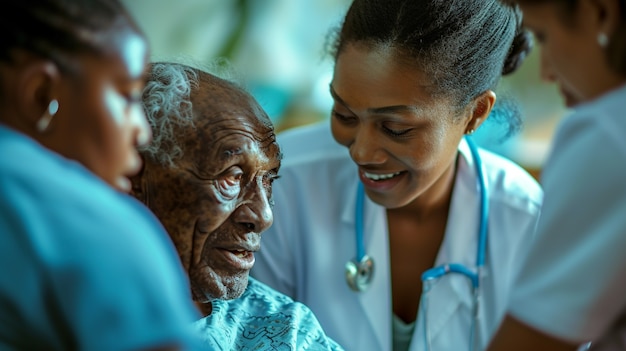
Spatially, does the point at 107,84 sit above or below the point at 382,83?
above

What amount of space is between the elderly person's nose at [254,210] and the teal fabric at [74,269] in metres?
0.65

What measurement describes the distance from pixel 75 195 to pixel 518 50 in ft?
4.54

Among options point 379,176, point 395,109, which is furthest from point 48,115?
point 379,176

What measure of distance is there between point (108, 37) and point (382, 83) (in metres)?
0.91

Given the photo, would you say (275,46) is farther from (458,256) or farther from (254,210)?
(254,210)

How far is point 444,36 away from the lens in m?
1.72

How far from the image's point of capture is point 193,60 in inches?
63.0

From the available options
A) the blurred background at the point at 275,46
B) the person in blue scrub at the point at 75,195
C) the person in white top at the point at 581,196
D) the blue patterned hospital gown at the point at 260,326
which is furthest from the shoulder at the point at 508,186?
the blurred background at the point at 275,46

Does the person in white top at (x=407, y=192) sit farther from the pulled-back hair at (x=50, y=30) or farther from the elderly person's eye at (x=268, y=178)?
the pulled-back hair at (x=50, y=30)

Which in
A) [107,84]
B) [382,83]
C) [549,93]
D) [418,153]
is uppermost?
[107,84]

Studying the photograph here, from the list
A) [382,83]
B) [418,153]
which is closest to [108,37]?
[382,83]

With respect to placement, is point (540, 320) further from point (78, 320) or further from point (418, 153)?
point (418, 153)

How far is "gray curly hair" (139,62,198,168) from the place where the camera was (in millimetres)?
1395

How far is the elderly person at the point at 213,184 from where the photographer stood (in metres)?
1.39
